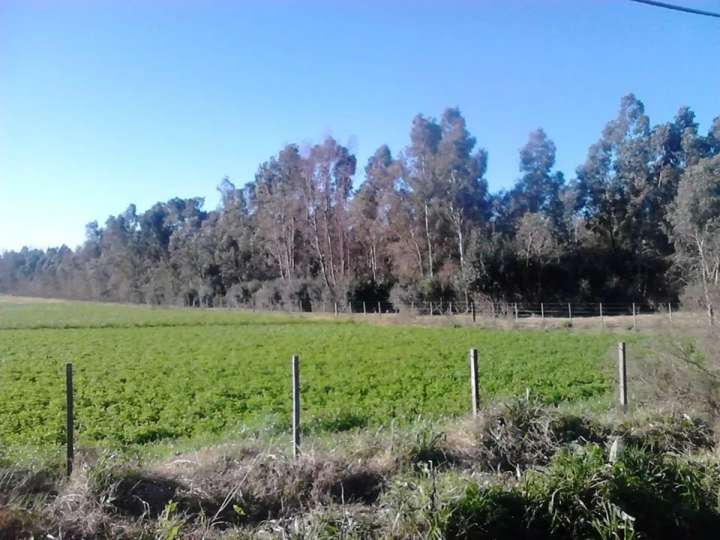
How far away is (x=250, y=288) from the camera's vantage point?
6306cm

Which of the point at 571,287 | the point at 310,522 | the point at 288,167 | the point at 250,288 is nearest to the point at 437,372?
the point at 310,522

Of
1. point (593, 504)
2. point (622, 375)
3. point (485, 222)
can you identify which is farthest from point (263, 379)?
point (485, 222)

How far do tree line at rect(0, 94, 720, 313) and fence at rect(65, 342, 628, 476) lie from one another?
30.9 metres

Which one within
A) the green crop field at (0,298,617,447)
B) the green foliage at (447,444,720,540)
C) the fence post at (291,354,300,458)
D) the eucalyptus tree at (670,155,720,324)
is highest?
the eucalyptus tree at (670,155,720,324)

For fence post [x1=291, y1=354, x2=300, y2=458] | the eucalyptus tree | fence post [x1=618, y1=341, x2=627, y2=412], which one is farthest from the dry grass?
the eucalyptus tree

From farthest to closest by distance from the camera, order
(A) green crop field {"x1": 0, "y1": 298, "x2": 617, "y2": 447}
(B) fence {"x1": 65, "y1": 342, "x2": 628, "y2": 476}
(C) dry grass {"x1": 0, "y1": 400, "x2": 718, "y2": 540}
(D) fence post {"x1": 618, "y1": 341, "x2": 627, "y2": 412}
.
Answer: (A) green crop field {"x1": 0, "y1": 298, "x2": 617, "y2": 447}
(D) fence post {"x1": 618, "y1": 341, "x2": 627, "y2": 412}
(B) fence {"x1": 65, "y1": 342, "x2": 628, "y2": 476}
(C) dry grass {"x1": 0, "y1": 400, "x2": 718, "y2": 540}

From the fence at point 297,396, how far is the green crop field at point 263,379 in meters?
0.80

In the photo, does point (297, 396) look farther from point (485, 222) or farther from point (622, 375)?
point (485, 222)

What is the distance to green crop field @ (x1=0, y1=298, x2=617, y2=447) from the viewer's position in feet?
34.9

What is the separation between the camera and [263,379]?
16.0 m

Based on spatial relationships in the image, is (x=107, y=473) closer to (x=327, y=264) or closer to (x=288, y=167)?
(x=327, y=264)

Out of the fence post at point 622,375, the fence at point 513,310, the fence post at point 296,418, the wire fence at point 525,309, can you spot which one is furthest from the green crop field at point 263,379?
the wire fence at point 525,309

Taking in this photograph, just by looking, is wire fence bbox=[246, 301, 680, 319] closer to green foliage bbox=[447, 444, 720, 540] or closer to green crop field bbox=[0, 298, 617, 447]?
green crop field bbox=[0, 298, 617, 447]

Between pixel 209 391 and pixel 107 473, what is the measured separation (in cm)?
954
